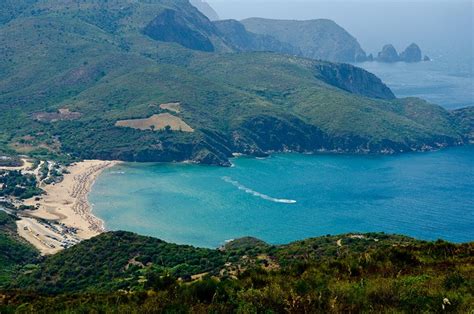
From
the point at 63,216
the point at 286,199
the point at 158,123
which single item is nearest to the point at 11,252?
the point at 63,216

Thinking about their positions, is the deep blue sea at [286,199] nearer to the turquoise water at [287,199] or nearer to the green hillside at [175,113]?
the turquoise water at [287,199]

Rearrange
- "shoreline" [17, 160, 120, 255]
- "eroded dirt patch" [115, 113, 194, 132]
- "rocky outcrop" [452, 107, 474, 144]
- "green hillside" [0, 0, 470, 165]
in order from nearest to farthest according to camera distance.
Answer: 1. "shoreline" [17, 160, 120, 255]
2. "green hillside" [0, 0, 470, 165]
3. "eroded dirt patch" [115, 113, 194, 132]
4. "rocky outcrop" [452, 107, 474, 144]

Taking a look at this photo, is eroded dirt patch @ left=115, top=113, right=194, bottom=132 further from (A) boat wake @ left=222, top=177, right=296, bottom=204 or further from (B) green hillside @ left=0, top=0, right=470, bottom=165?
(A) boat wake @ left=222, top=177, right=296, bottom=204

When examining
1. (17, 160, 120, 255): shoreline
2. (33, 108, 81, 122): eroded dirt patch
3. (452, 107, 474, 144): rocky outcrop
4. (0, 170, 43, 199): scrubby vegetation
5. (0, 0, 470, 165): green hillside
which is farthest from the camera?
(452, 107, 474, 144): rocky outcrop

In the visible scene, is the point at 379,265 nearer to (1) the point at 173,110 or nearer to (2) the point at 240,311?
(2) the point at 240,311

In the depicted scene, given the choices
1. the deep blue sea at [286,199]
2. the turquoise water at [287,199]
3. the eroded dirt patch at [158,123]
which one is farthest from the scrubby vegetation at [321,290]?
the eroded dirt patch at [158,123]

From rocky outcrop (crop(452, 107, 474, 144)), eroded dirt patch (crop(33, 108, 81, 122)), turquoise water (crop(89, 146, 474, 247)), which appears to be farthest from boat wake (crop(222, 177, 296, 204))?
rocky outcrop (crop(452, 107, 474, 144))

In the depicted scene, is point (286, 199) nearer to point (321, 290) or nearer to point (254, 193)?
point (254, 193)
